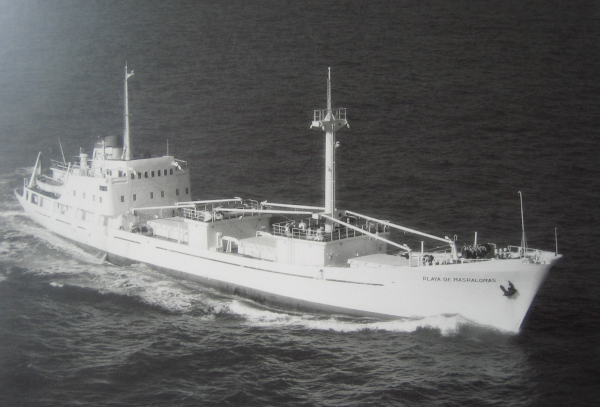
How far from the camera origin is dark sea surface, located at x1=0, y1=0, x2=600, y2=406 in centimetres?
2894

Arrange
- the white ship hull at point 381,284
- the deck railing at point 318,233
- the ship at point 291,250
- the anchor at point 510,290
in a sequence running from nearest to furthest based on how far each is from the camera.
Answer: the anchor at point 510,290 → the white ship hull at point 381,284 → the ship at point 291,250 → the deck railing at point 318,233

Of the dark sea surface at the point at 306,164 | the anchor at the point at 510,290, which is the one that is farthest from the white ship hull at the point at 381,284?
the dark sea surface at the point at 306,164

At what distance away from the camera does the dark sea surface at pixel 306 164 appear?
28.9m

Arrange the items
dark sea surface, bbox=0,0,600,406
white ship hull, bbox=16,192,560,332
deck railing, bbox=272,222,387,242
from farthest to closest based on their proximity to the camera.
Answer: deck railing, bbox=272,222,387,242 → white ship hull, bbox=16,192,560,332 → dark sea surface, bbox=0,0,600,406

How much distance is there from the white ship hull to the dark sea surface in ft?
3.34

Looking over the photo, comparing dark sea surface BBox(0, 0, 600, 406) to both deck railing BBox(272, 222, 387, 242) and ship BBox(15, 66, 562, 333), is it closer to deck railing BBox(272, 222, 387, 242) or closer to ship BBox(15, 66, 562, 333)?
ship BBox(15, 66, 562, 333)

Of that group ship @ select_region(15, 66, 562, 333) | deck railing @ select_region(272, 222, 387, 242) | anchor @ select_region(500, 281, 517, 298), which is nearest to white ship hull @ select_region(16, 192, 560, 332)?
ship @ select_region(15, 66, 562, 333)

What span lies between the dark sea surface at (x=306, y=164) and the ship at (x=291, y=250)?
1103mm

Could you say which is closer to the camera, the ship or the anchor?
the anchor

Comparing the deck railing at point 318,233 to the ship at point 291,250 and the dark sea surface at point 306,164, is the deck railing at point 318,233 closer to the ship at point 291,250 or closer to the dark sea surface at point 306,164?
the ship at point 291,250

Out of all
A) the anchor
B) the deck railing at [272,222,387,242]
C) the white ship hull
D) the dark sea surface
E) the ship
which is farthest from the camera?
the deck railing at [272,222,387,242]

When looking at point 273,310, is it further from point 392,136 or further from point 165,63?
point 165,63

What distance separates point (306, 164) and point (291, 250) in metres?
20.0

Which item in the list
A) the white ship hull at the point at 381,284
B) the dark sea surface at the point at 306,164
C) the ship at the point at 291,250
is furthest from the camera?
the ship at the point at 291,250
